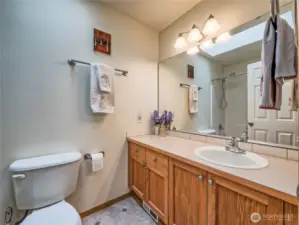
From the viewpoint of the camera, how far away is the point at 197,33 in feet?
5.48

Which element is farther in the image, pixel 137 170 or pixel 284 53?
pixel 137 170

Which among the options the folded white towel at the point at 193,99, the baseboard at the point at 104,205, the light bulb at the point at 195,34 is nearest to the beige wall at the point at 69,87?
the baseboard at the point at 104,205

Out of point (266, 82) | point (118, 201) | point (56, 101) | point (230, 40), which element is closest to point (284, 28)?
point (266, 82)

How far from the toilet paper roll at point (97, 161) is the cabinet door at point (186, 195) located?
76 cm

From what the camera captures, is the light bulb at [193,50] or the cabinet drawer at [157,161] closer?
the cabinet drawer at [157,161]

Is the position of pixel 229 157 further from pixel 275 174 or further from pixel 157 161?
pixel 157 161

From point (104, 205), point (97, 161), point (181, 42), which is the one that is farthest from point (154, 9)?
point (104, 205)

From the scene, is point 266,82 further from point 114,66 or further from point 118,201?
point 118,201

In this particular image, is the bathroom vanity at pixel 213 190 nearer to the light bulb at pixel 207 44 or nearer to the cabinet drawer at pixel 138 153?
the cabinet drawer at pixel 138 153

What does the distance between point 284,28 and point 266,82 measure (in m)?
0.31

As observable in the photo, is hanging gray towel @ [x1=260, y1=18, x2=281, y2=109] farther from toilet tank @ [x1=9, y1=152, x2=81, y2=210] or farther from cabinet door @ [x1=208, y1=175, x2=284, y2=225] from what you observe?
toilet tank @ [x1=9, y1=152, x2=81, y2=210]

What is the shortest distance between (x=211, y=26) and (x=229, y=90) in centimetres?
68

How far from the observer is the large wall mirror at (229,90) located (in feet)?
3.94

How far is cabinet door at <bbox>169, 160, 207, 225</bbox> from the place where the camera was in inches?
40.8
